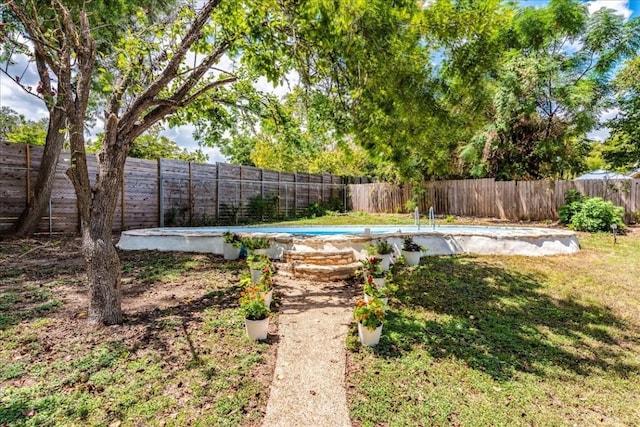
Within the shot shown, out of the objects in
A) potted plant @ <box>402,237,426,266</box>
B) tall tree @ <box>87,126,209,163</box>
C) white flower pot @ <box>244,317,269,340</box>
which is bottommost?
white flower pot @ <box>244,317,269,340</box>

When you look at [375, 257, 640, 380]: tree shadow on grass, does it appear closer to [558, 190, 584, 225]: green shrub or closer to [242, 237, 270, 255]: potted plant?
[242, 237, 270, 255]: potted plant

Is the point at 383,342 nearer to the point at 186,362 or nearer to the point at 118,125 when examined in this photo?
the point at 186,362

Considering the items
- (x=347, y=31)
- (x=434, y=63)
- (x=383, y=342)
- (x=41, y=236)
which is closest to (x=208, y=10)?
(x=347, y=31)

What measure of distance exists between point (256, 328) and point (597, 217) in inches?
418

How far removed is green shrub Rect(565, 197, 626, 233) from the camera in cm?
920

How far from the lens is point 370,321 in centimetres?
326

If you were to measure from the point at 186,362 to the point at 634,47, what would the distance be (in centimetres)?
1729

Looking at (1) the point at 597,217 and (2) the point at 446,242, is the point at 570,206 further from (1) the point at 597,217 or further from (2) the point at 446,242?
(2) the point at 446,242

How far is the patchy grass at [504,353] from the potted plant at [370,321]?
0.11 metres

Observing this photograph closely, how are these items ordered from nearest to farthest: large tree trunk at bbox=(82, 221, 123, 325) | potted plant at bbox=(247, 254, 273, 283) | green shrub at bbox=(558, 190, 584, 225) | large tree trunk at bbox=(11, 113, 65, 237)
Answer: large tree trunk at bbox=(82, 221, 123, 325) < potted plant at bbox=(247, 254, 273, 283) < large tree trunk at bbox=(11, 113, 65, 237) < green shrub at bbox=(558, 190, 584, 225)

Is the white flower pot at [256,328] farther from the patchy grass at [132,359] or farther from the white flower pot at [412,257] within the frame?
the white flower pot at [412,257]

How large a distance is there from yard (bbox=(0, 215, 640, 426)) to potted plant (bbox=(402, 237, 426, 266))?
93 centimetres

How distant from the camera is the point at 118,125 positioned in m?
3.45

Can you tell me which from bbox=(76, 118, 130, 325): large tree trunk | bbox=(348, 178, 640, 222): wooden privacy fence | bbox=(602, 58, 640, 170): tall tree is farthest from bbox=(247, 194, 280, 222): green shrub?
bbox=(602, 58, 640, 170): tall tree
